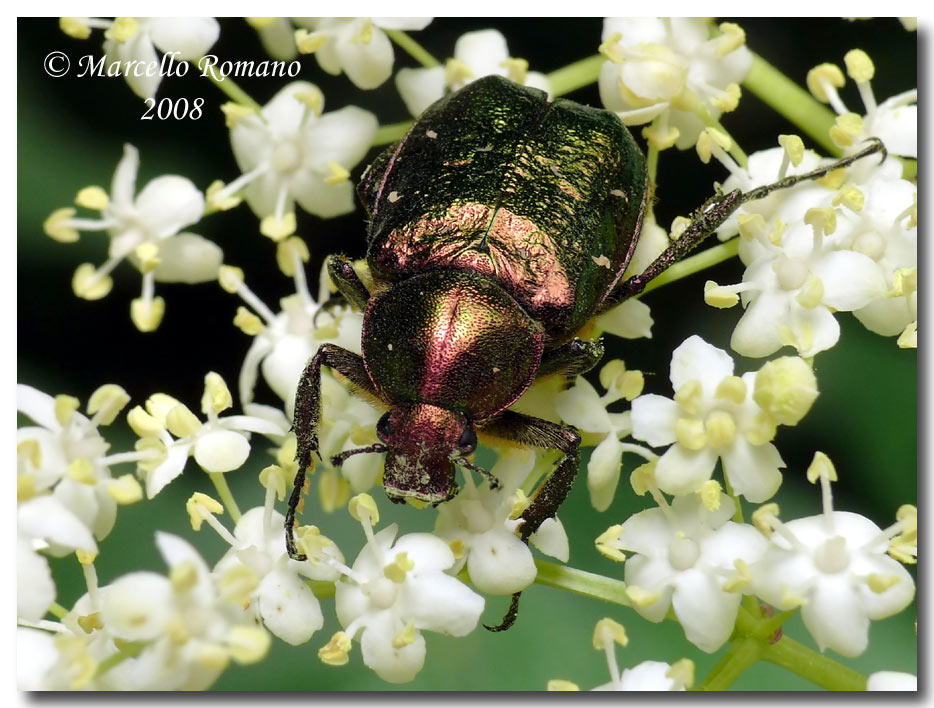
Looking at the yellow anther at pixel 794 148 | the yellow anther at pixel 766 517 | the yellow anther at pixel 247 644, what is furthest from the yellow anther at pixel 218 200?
the yellow anther at pixel 766 517

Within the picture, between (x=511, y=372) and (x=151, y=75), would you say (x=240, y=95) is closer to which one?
(x=151, y=75)

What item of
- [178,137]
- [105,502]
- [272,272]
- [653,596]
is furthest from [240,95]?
[653,596]

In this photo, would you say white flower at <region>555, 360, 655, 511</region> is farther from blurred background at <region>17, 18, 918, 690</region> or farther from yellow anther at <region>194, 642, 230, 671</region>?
yellow anther at <region>194, 642, 230, 671</region>

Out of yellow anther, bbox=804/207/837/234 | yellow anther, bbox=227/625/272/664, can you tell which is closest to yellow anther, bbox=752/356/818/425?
yellow anther, bbox=804/207/837/234

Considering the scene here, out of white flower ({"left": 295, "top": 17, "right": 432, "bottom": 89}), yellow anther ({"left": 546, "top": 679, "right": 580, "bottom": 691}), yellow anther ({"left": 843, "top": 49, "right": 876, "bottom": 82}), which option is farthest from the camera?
white flower ({"left": 295, "top": 17, "right": 432, "bottom": 89})

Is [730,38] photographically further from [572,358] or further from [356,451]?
[356,451]

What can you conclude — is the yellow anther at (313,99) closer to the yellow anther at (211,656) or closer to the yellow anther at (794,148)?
the yellow anther at (794,148)

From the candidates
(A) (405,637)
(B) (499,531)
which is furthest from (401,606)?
(B) (499,531)

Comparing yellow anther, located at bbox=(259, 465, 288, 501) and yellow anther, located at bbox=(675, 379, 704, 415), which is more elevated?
yellow anther, located at bbox=(675, 379, 704, 415)
